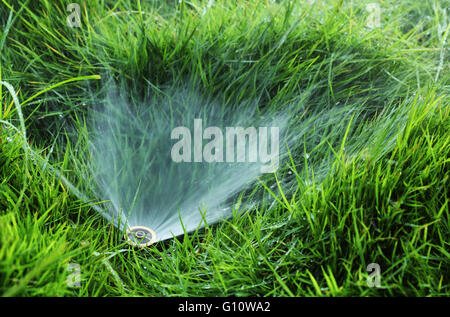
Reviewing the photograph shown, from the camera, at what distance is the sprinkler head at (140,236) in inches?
73.5

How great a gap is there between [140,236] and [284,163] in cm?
78

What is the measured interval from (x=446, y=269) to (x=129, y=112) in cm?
162

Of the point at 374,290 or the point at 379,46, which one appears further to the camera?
the point at 379,46

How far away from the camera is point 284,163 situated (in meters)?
2.15

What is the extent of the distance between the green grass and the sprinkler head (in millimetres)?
45

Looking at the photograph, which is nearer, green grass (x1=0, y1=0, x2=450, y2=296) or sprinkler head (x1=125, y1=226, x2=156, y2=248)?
green grass (x1=0, y1=0, x2=450, y2=296)

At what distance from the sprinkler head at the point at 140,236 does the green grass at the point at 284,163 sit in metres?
0.04

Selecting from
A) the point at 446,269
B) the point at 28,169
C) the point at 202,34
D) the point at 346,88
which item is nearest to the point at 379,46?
the point at 346,88

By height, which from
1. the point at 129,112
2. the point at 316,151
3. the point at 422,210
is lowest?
the point at 422,210

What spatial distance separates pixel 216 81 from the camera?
2355 millimetres

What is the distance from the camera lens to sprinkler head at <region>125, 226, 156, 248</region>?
187cm

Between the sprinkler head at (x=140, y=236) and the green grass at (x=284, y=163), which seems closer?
the green grass at (x=284, y=163)

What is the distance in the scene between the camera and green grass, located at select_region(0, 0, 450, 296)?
1.54 metres
